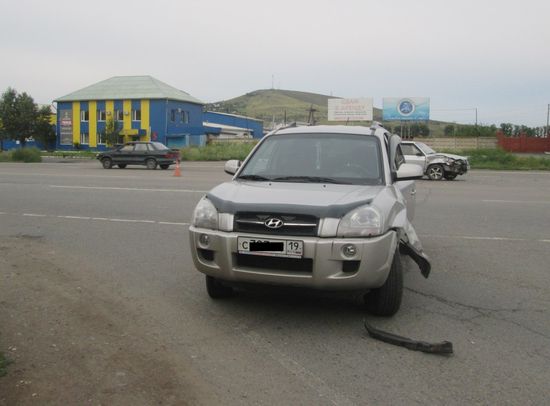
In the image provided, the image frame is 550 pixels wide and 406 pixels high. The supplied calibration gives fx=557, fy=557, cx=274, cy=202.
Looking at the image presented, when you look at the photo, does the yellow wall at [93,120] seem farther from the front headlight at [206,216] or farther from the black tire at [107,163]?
the front headlight at [206,216]

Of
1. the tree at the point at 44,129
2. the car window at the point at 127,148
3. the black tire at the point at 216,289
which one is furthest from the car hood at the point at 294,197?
the tree at the point at 44,129

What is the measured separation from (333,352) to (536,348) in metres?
1.50

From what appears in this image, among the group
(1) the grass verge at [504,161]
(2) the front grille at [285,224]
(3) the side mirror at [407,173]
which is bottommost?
(2) the front grille at [285,224]

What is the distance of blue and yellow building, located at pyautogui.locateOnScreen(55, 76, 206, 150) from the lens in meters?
62.9

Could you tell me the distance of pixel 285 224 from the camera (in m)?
4.23

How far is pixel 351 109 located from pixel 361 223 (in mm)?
57652

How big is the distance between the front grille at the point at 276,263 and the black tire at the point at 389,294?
78 centimetres

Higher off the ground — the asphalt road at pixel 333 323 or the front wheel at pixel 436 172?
the front wheel at pixel 436 172

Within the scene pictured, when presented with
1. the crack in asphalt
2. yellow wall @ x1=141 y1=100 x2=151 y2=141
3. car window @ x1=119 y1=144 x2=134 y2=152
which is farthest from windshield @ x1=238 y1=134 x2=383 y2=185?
yellow wall @ x1=141 y1=100 x2=151 y2=141

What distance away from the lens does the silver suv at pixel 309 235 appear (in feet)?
13.7

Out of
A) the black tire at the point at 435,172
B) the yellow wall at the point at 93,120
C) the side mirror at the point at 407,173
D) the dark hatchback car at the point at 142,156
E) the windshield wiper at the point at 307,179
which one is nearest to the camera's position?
the windshield wiper at the point at 307,179

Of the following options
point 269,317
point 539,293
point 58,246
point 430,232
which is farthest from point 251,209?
point 430,232

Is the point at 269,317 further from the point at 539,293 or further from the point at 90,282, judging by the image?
the point at 539,293

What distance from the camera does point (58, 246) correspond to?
25.2 ft
